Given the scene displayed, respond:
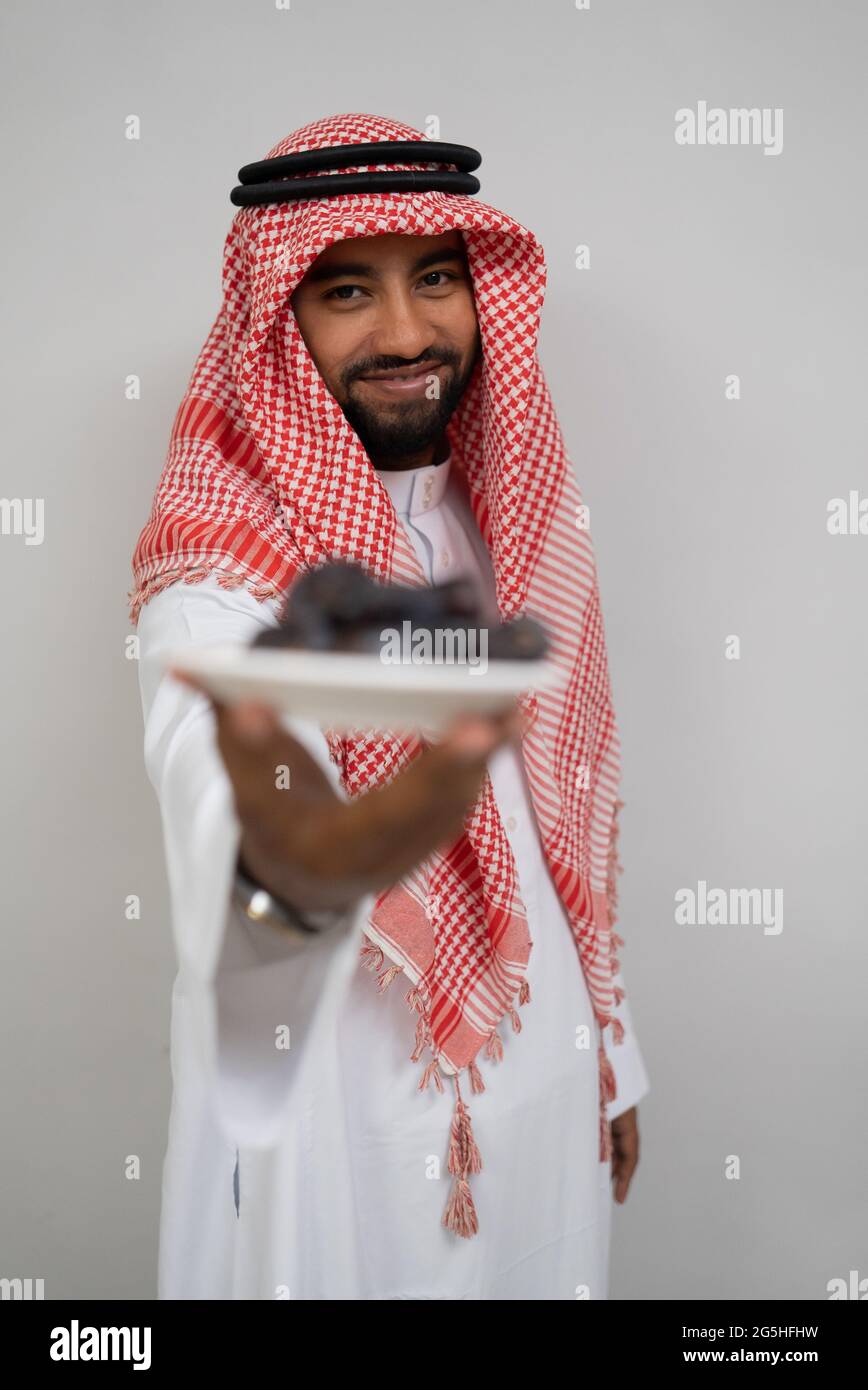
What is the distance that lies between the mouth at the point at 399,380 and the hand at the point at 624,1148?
1.04m

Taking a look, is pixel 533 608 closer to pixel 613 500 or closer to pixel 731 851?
pixel 613 500

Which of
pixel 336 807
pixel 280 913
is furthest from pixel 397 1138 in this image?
pixel 336 807

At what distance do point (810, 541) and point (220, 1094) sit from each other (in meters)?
1.30

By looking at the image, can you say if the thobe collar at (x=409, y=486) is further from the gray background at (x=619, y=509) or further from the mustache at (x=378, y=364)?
the gray background at (x=619, y=509)

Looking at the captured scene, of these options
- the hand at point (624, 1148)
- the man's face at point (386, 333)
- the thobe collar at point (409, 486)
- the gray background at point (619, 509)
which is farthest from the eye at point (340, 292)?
the hand at point (624, 1148)

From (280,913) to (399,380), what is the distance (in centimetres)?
74

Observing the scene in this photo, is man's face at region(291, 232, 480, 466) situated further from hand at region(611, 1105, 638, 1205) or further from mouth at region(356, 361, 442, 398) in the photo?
hand at region(611, 1105, 638, 1205)

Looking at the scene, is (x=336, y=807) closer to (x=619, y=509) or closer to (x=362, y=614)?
(x=362, y=614)

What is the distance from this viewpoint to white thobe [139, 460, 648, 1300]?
1.25 meters

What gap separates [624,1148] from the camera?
5.61 feet

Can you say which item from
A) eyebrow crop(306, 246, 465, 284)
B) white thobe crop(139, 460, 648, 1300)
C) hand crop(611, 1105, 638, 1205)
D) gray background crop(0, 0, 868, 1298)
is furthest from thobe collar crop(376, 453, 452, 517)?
hand crop(611, 1105, 638, 1205)

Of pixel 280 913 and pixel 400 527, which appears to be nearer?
pixel 280 913

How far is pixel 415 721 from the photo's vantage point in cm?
66

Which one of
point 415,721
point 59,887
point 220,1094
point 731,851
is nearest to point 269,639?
point 415,721
